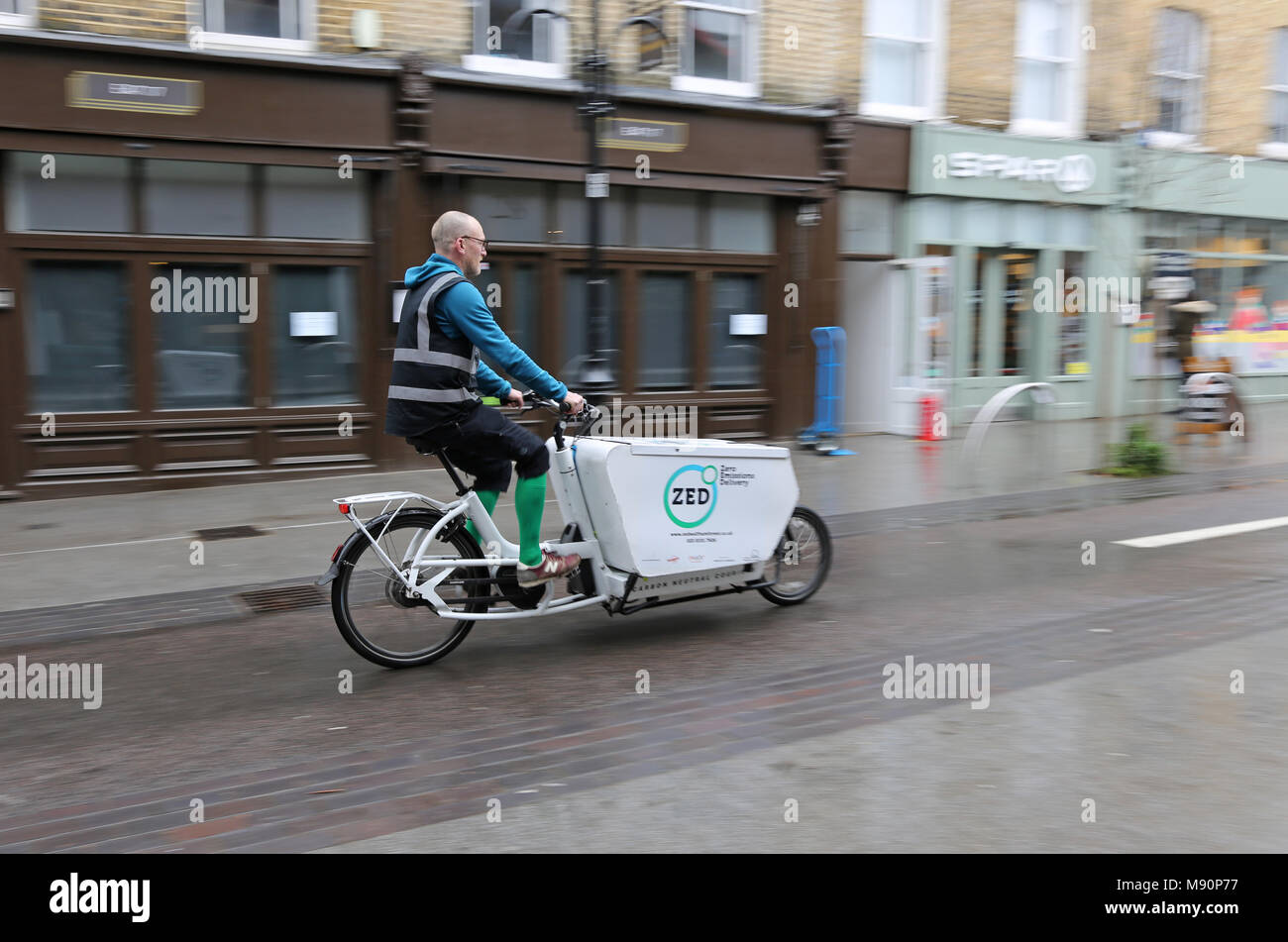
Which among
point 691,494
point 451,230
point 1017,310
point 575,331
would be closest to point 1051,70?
point 1017,310

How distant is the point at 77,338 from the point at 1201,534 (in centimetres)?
1015

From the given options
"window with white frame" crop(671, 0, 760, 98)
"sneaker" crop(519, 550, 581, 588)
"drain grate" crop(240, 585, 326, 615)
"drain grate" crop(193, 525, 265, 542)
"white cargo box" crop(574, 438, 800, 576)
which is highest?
"window with white frame" crop(671, 0, 760, 98)

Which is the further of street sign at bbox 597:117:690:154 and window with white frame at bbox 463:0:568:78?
street sign at bbox 597:117:690:154

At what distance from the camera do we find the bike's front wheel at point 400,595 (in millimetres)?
5402

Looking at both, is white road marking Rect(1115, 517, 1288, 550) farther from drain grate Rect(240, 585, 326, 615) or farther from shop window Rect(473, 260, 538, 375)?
shop window Rect(473, 260, 538, 375)

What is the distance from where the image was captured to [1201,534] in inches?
352

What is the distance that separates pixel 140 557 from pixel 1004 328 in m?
12.9

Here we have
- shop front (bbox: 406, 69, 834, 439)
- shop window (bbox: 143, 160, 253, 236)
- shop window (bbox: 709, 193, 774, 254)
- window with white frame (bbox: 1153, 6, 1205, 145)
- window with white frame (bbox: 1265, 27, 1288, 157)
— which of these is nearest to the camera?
shop window (bbox: 143, 160, 253, 236)

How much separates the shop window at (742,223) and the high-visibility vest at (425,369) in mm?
9467

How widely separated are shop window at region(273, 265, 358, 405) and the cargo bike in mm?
6478

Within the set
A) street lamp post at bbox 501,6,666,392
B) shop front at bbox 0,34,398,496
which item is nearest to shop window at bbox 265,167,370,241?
shop front at bbox 0,34,398,496

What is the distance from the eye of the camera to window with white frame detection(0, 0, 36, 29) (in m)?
10.3

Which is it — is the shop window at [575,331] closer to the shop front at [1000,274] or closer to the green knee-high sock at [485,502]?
the shop front at [1000,274]

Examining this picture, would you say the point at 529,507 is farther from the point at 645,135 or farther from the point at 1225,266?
the point at 1225,266
